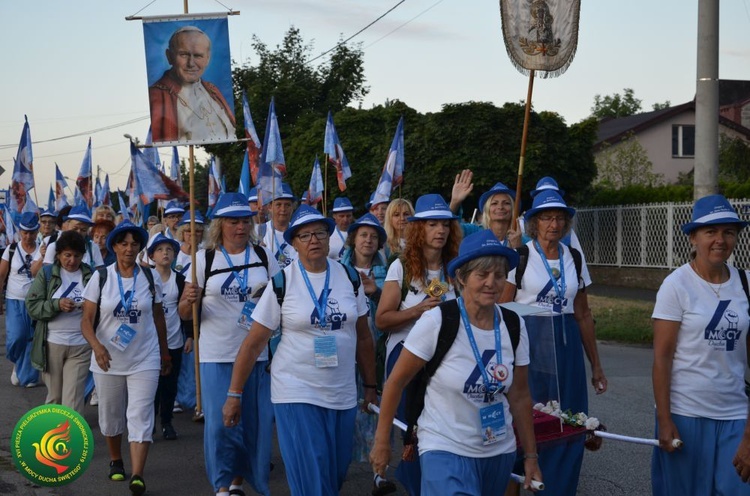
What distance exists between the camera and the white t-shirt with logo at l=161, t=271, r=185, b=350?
9391 mm

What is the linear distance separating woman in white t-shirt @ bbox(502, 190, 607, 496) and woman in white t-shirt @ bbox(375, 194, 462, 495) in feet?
1.45

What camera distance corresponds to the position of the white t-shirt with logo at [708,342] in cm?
493

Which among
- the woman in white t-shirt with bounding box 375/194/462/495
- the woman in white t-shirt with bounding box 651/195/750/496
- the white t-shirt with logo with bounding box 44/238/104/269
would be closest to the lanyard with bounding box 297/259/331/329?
the woman in white t-shirt with bounding box 375/194/462/495

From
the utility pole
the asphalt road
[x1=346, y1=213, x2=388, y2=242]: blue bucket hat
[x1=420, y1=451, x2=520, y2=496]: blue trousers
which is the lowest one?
the asphalt road

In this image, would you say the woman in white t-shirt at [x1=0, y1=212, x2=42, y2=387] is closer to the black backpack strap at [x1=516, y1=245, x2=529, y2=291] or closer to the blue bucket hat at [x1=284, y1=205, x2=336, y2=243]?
the blue bucket hat at [x1=284, y1=205, x2=336, y2=243]

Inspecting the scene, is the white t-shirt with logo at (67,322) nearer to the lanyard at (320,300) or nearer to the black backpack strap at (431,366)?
the lanyard at (320,300)

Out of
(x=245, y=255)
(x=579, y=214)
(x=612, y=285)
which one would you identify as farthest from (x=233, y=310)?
(x=579, y=214)

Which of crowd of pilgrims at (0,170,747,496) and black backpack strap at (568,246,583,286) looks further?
black backpack strap at (568,246,583,286)

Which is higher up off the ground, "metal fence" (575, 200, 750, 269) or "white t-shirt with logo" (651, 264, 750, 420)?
"white t-shirt with logo" (651, 264, 750, 420)

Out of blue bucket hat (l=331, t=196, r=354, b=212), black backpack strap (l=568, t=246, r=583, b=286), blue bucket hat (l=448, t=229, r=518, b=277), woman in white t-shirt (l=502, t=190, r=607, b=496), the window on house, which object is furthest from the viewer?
the window on house

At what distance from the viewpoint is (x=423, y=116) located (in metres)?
27.4

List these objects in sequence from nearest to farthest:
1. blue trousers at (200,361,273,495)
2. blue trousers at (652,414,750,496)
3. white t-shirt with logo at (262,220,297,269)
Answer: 1. blue trousers at (652,414,750,496)
2. blue trousers at (200,361,273,495)
3. white t-shirt with logo at (262,220,297,269)

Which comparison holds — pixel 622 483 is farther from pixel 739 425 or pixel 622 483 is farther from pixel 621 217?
pixel 621 217

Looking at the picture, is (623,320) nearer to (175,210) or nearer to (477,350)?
(175,210)
